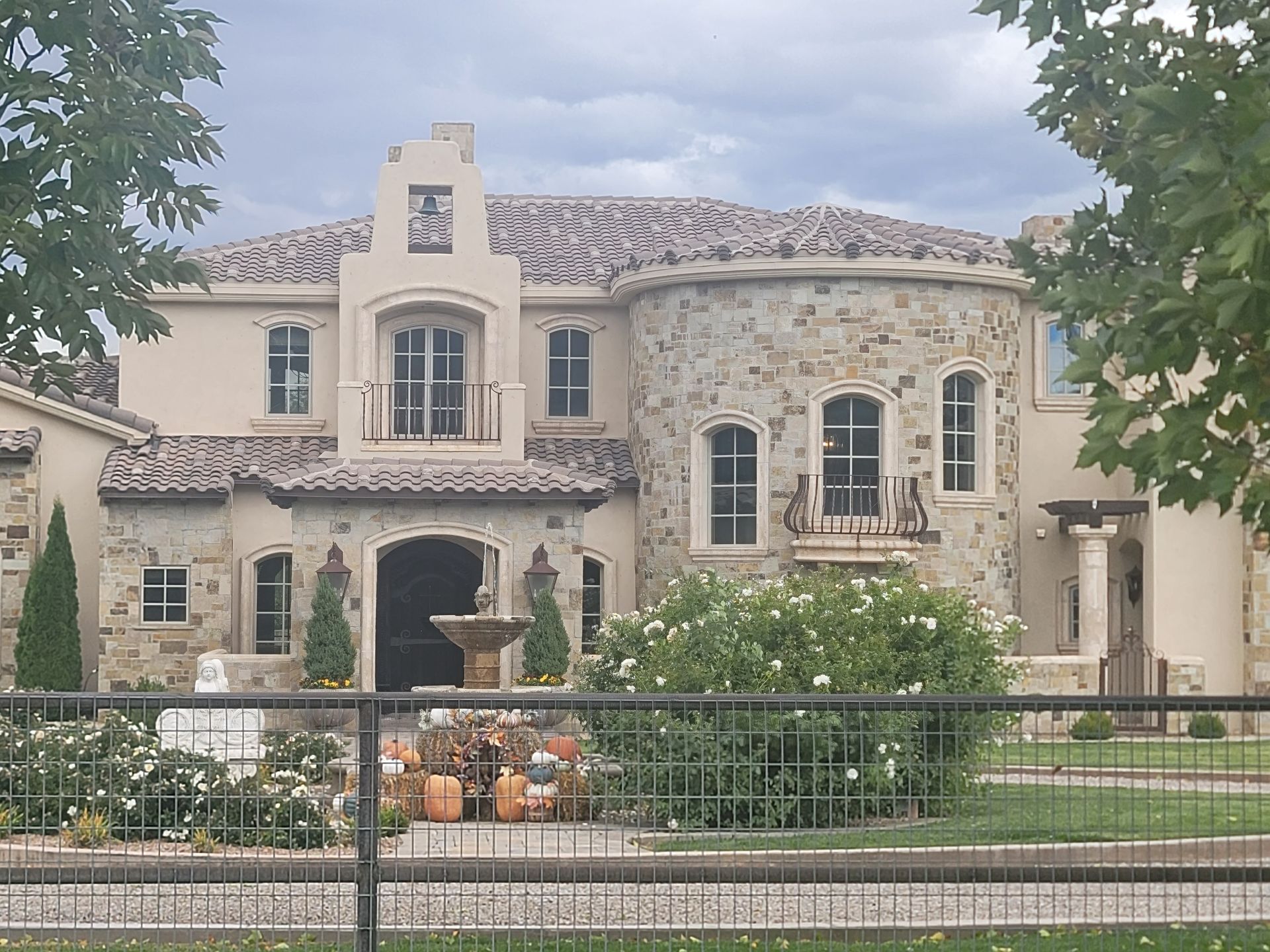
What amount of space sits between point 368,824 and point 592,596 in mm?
19393

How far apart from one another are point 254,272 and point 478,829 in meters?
21.0

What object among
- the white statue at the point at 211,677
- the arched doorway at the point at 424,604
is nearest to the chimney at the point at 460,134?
the arched doorway at the point at 424,604

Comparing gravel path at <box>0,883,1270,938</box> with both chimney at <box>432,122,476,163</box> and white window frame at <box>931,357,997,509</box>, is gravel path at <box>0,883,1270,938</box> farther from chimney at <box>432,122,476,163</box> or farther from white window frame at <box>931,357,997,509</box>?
chimney at <box>432,122,476,163</box>

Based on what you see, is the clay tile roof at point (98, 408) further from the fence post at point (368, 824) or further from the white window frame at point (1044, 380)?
the fence post at point (368, 824)

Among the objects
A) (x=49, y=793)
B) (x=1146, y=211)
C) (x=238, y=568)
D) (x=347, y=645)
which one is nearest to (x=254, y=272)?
(x=238, y=568)

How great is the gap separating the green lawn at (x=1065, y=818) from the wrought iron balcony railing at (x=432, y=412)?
18.4m

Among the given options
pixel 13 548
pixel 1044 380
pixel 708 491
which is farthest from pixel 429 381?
pixel 1044 380

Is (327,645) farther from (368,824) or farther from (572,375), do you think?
Answer: (368,824)

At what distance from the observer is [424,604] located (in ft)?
86.8

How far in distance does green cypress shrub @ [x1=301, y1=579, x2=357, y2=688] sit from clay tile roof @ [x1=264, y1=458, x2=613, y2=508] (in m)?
1.28

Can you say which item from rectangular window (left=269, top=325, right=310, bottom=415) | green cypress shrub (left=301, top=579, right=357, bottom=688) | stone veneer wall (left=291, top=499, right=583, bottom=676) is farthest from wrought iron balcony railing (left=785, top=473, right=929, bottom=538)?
rectangular window (left=269, top=325, right=310, bottom=415)

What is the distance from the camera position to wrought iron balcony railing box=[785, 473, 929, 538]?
932 inches

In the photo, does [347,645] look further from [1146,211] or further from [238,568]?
[1146,211]

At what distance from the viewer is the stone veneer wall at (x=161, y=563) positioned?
24141mm
